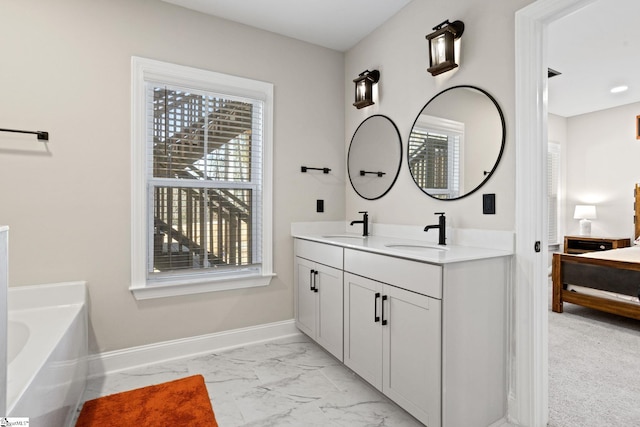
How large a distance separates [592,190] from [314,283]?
534 cm

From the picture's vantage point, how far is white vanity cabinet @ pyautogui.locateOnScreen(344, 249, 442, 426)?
1.55 meters

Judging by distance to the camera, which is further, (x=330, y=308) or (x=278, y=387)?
(x=330, y=308)

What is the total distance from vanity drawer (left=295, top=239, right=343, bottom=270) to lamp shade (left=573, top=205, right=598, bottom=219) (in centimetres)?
501

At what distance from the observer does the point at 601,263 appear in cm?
332

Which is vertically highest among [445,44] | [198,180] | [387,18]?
[387,18]

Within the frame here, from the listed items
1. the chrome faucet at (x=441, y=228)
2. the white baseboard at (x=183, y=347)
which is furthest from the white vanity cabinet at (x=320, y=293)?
the chrome faucet at (x=441, y=228)

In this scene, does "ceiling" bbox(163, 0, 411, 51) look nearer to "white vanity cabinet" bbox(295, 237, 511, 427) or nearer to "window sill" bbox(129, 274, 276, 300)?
"white vanity cabinet" bbox(295, 237, 511, 427)

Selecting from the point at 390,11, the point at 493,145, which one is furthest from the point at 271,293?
the point at 390,11

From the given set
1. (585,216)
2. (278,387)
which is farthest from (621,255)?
(278,387)

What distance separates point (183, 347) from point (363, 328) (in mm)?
1443

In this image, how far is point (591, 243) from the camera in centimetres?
516

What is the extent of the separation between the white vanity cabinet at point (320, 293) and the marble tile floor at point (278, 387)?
18 centimetres

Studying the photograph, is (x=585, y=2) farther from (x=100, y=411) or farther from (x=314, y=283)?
(x=100, y=411)

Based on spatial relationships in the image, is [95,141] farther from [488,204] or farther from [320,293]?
[488,204]
